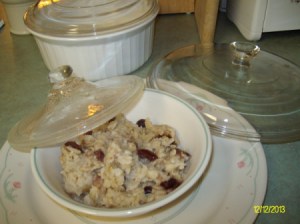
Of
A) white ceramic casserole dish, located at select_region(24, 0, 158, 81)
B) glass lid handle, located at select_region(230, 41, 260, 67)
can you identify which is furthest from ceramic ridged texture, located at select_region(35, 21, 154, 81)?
glass lid handle, located at select_region(230, 41, 260, 67)

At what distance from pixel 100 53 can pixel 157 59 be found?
0.82 ft

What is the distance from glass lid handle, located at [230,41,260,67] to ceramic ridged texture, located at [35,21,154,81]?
0.25 metres

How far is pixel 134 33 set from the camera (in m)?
0.77

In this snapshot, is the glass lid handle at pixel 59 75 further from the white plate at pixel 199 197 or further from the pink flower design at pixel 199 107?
the pink flower design at pixel 199 107

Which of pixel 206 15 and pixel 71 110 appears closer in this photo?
pixel 71 110

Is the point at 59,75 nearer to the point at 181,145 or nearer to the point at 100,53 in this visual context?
the point at 100,53

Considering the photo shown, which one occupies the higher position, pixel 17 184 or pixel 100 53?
pixel 100 53

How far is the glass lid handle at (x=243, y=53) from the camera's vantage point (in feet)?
2.21

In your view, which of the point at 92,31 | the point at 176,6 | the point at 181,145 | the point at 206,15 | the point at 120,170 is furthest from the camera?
the point at 176,6

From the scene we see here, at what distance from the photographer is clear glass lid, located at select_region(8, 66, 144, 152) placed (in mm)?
478

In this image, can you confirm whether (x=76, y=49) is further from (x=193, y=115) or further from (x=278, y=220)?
(x=278, y=220)

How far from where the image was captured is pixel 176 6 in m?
1.20

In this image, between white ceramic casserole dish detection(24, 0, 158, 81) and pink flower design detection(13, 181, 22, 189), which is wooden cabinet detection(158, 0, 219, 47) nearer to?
white ceramic casserole dish detection(24, 0, 158, 81)
